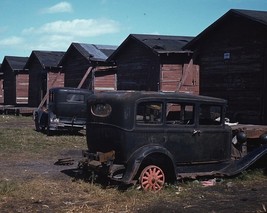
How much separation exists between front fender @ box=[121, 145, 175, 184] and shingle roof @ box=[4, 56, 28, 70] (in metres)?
32.9

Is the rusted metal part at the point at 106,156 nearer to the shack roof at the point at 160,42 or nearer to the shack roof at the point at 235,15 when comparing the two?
the shack roof at the point at 235,15

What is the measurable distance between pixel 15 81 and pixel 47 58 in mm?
5698

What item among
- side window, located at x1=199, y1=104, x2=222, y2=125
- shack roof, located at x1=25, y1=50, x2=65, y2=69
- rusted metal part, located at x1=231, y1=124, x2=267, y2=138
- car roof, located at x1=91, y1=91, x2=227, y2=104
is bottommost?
rusted metal part, located at x1=231, y1=124, x2=267, y2=138

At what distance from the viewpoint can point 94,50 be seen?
2969cm

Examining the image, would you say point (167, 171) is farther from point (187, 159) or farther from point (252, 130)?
point (252, 130)

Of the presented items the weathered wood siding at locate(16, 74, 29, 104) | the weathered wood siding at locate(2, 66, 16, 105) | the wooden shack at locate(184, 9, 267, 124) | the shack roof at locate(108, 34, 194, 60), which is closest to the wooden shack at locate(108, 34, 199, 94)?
the shack roof at locate(108, 34, 194, 60)

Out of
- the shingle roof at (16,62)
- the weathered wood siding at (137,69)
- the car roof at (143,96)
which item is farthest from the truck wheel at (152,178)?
the shingle roof at (16,62)

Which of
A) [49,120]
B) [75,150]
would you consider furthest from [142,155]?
[49,120]

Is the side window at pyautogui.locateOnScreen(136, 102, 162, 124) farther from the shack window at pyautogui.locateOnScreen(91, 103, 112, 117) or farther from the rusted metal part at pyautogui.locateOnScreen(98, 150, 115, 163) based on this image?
the rusted metal part at pyautogui.locateOnScreen(98, 150, 115, 163)

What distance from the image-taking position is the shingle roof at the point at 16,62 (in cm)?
3872

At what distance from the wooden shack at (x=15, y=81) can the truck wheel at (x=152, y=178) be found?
32.0 metres

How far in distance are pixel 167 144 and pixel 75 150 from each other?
21.0 ft

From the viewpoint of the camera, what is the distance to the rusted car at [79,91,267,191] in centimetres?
784

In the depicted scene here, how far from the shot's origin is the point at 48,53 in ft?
117
